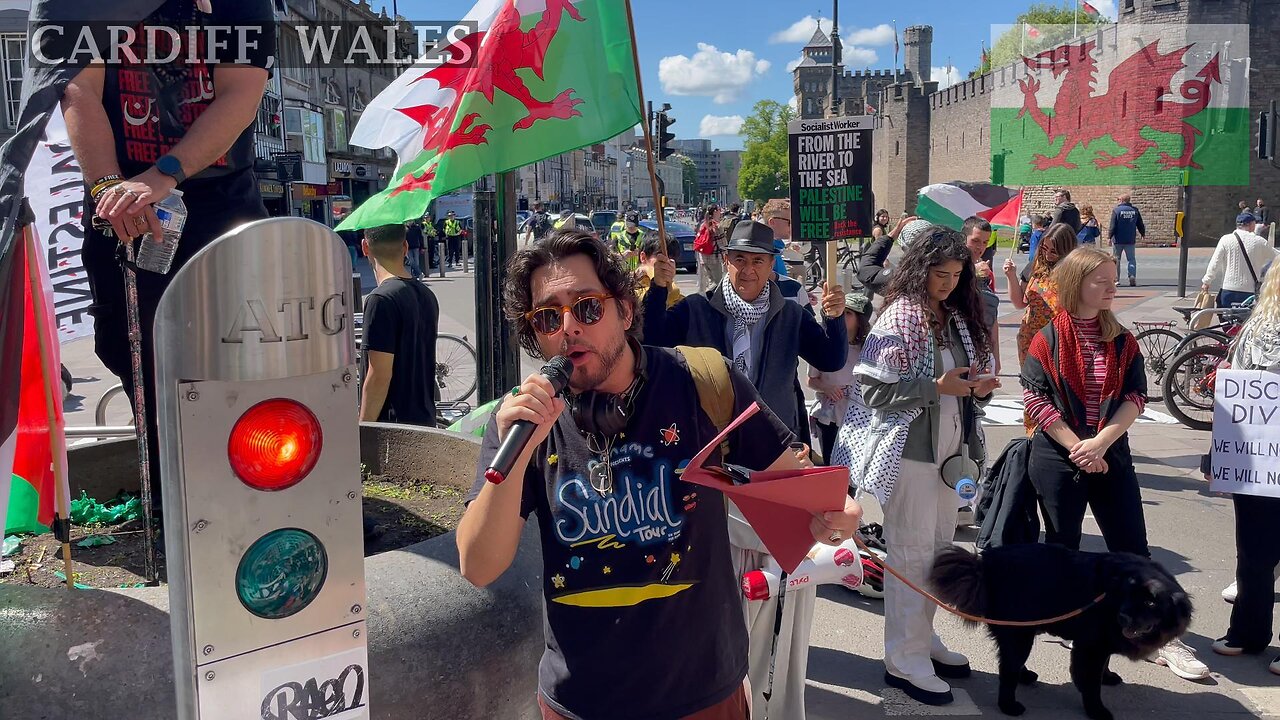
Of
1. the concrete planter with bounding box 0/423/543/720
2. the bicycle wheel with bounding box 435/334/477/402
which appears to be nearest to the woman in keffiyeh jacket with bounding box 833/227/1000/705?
the concrete planter with bounding box 0/423/543/720

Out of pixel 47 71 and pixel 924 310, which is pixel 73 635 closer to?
pixel 47 71

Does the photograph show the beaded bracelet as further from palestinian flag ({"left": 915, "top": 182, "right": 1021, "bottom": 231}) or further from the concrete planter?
palestinian flag ({"left": 915, "top": 182, "right": 1021, "bottom": 231})

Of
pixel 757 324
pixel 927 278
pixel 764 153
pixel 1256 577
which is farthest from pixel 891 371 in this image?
pixel 764 153

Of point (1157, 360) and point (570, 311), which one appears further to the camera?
point (1157, 360)

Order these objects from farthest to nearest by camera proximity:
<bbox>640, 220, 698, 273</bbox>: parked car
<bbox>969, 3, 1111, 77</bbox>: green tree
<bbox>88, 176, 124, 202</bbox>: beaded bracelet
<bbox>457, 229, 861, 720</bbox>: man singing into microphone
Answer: <bbox>969, 3, 1111, 77</bbox>: green tree, <bbox>640, 220, 698, 273</bbox>: parked car, <bbox>88, 176, 124, 202</bbox>: beaded bracelet, <bbox>457, 229, 861, 720</bbox>: man singing into microphone

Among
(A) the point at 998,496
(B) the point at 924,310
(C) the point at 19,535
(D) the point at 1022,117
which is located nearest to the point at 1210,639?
(A) the point at 998,496

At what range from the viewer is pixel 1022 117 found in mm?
44375

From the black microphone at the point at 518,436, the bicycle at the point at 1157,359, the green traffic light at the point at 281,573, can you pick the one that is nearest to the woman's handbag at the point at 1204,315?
the bicycle at the point at 1157,359

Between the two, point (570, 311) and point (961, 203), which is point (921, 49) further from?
point (570, 311)

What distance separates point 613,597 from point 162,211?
1601mm

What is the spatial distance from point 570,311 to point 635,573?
1.94 ft

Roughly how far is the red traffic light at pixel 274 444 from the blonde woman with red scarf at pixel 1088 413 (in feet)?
12.4

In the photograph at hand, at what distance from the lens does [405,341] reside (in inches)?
195

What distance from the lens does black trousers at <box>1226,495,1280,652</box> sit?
4422 millimetres
